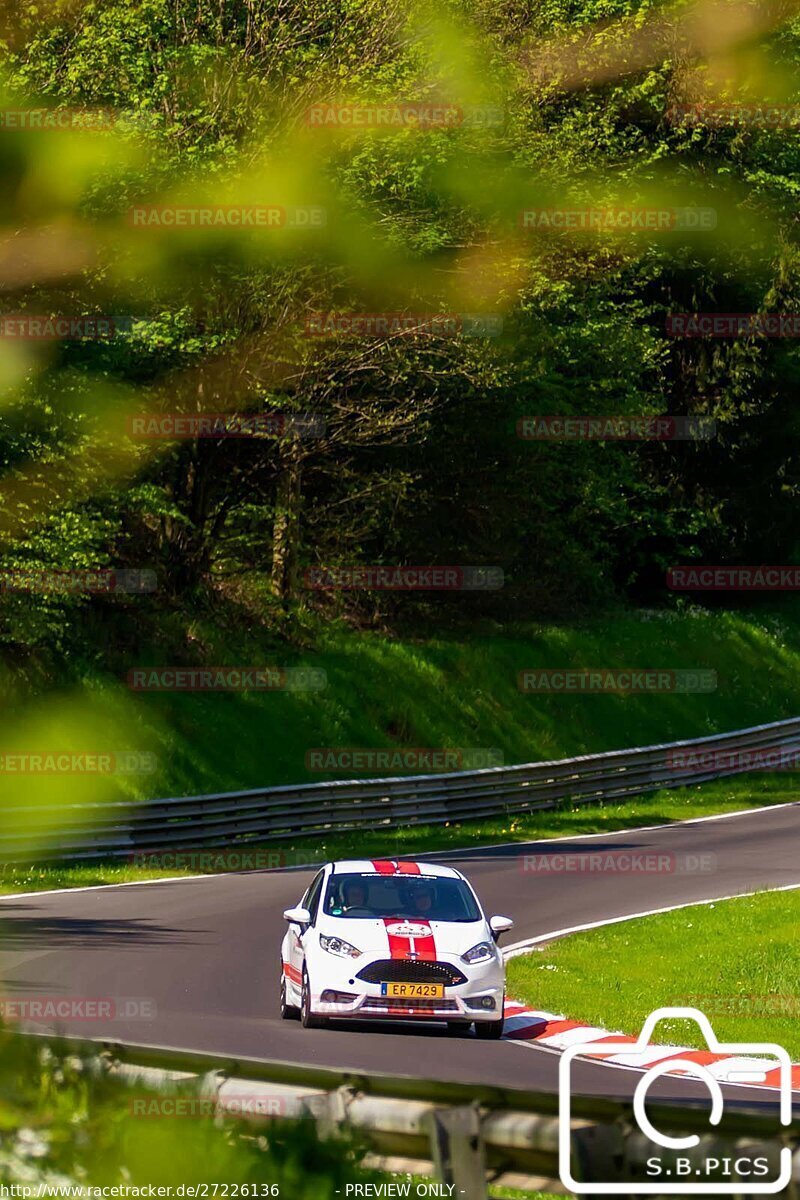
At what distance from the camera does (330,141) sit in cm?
193

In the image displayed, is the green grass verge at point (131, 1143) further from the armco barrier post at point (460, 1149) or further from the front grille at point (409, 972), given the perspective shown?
the front grille at point (409, 972)

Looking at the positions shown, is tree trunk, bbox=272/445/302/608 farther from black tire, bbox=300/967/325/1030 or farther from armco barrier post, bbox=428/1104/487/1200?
armco barrier post, bbox=428/1104/487/1200

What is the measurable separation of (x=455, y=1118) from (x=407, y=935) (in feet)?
43.4

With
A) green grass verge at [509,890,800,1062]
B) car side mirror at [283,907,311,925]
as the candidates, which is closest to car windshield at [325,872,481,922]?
car side mirror at [283,907,311,925]

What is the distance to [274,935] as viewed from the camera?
19.4 metres

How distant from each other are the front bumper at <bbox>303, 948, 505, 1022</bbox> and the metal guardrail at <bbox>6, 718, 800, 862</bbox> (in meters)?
7.37

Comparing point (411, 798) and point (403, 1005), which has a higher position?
point (403, 1005)

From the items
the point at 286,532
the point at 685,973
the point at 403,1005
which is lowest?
the point at 685,973

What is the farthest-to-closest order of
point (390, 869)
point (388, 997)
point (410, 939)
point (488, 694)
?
point (488, 694), point (390, 869), point (410, 939), point (388, 997)

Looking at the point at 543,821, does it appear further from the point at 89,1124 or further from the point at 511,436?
the point at 89,1124

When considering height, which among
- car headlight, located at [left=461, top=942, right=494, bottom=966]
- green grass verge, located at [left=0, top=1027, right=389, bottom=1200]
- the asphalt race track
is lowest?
the asphalt race track

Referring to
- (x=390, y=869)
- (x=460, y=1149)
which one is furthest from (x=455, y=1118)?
(x=390, y=869)

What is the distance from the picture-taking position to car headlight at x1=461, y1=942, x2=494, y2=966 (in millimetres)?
14336

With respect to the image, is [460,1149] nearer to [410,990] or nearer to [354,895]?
[410,990]
